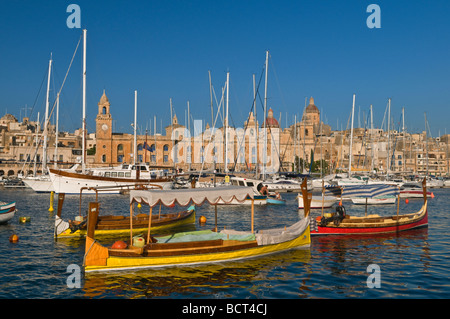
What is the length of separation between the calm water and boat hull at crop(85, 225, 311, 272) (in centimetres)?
24

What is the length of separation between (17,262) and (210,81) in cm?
4004

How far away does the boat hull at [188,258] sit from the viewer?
15031 mm

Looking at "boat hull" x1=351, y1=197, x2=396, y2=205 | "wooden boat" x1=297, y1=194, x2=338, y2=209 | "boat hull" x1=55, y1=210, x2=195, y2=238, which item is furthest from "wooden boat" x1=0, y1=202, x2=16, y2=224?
"boat hull" x1=351, y1=197, x2=396, y2=205

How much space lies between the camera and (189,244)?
16.2m

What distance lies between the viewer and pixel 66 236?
21672 mm

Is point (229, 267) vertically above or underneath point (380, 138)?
underneath

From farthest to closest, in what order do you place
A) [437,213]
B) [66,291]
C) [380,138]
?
[380,138] < [437,213] < [66,291]

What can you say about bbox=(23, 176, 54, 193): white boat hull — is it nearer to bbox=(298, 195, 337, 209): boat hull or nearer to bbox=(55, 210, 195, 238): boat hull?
bbox=(298, 195, 337, 209): boat hull

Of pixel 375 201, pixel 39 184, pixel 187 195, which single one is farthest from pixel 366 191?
pixel 39 184

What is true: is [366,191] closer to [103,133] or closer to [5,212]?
[5,212]

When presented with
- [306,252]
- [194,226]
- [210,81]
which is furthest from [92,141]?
[306,252]
